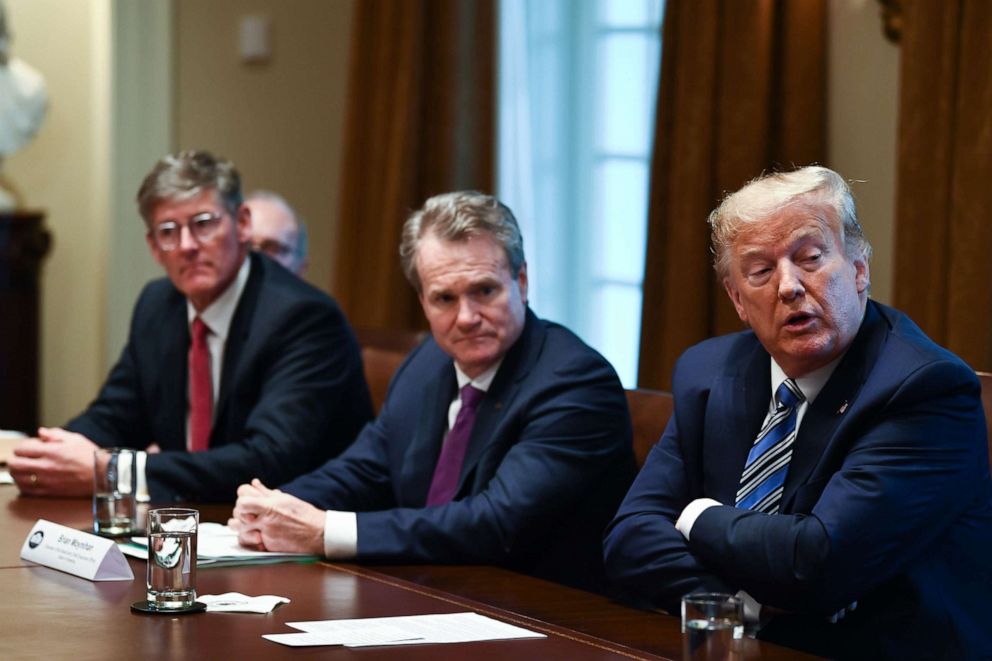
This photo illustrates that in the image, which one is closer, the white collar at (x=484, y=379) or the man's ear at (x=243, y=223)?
the white collar at (x=484, y=379)

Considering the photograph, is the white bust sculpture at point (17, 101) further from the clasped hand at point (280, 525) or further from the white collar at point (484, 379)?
the clasped hand at point (280, 525)

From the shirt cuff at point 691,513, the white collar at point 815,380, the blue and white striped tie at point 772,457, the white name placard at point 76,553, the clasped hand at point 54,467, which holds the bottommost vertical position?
the clasped hand at point 54,467

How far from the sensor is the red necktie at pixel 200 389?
3.55 metres

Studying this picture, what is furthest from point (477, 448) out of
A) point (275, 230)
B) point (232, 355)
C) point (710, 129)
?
point (275, 230)

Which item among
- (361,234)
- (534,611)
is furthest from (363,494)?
(361,234)

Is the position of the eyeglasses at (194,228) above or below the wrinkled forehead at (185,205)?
below

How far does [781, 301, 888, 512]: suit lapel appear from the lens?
2250 mm

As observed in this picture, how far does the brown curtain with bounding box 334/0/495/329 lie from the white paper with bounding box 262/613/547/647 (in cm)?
313

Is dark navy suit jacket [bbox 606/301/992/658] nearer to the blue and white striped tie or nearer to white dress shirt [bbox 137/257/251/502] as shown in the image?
the blue and white striped tie

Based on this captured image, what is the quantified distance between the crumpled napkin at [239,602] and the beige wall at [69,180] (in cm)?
426

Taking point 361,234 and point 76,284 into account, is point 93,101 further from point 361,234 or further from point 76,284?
point 361,234

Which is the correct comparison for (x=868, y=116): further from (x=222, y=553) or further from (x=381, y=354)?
(x=222, y=553)

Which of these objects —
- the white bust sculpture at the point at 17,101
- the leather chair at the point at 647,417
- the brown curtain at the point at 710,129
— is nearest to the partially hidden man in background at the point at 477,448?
the leather chair at the point at 647,417

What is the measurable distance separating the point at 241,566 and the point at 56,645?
0.58 metres
